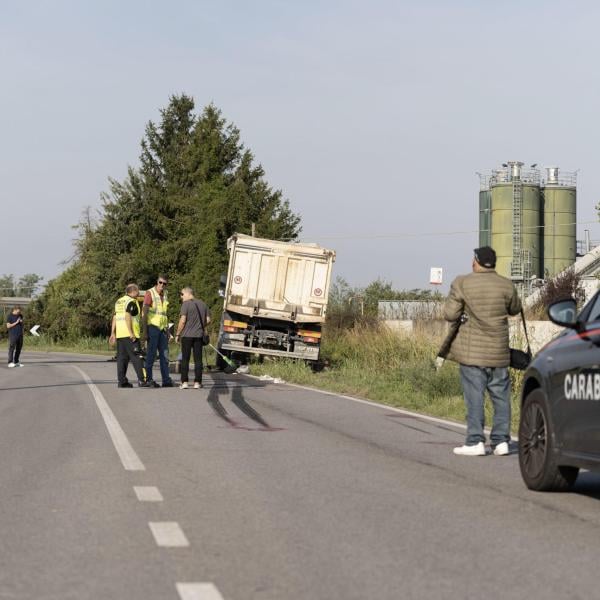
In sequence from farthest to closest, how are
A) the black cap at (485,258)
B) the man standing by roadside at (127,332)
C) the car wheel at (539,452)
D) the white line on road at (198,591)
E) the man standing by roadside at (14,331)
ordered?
1. the man standing by roadside at (14,331)
2. the man standing by roadside at (127,332)
3. the black cap at (485,258)
4. the car wheel at (539,452)
5. the white line on road at (198,591)

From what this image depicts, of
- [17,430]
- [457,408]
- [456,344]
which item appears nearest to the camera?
[456,344]

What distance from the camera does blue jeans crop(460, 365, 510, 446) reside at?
11125mm

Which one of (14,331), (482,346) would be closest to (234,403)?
(482,346)

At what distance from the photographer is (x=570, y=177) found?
299ft

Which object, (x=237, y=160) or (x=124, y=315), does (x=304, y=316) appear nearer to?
(x=124, y=315)

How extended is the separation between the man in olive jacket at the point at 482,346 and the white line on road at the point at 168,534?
184 inches

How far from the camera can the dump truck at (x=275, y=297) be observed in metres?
27.3

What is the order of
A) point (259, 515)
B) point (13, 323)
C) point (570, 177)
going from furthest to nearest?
point (570, 177) → point (13, 323) → point (259, 515)

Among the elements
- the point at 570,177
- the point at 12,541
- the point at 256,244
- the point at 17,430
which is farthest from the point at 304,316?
the point at 570,177

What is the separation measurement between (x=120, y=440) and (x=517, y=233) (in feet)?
251

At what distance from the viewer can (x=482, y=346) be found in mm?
11148

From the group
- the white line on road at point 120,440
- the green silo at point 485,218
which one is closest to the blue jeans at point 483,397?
the white line on road at point 120,440

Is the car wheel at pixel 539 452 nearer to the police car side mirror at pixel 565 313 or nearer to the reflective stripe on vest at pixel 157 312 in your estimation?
the police car side mirror at pixel 565 313

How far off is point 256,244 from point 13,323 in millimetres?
9015
